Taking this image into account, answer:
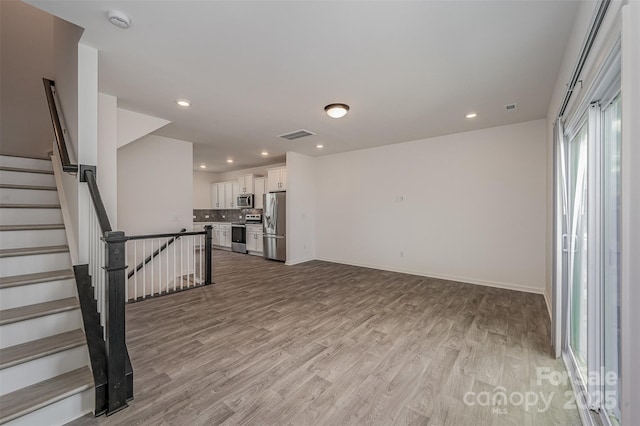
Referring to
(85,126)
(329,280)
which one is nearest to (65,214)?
(85,126)

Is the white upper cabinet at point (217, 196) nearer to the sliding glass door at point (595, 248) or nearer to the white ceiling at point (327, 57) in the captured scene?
the white ceiling at point (327, 57)

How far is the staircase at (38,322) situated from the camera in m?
1.50

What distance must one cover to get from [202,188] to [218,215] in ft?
3.83

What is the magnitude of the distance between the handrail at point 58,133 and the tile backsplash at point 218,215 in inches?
239

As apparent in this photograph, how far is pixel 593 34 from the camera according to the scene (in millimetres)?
1306

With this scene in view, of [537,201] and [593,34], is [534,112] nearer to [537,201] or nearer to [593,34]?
[537,201]

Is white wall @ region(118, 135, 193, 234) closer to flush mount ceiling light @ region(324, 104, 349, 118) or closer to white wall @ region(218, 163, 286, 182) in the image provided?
white wall @ region(218, 163, 286, 182)

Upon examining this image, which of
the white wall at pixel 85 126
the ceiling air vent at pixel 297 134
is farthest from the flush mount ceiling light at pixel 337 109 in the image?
the white wall at pixel 85 126

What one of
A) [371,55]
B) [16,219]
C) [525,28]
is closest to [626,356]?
[525,28]

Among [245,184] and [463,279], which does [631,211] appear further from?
[245,184]

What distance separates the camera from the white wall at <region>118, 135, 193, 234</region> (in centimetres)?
436

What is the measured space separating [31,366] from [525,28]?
4.24 m

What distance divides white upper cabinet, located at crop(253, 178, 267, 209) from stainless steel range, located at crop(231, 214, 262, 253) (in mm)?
436

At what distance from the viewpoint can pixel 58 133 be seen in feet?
7.98
